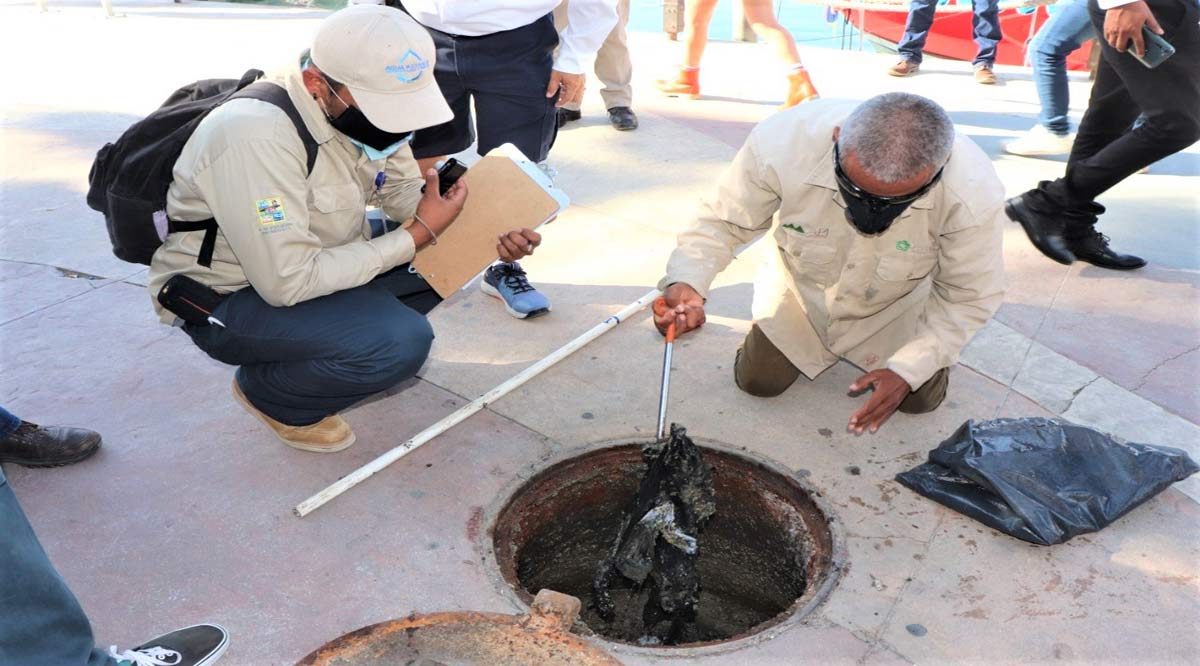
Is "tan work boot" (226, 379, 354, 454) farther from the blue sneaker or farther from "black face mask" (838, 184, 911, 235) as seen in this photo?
"black face mask" (838, 184, 911, 235)

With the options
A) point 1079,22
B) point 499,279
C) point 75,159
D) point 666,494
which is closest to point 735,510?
point 666,494

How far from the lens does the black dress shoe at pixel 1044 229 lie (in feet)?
13.8

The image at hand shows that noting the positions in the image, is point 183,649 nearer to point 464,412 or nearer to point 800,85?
point 464,412

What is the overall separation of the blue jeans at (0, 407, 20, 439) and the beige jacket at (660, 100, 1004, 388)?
1.90m

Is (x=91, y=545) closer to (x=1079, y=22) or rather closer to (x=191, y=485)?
(x=191, y=485)

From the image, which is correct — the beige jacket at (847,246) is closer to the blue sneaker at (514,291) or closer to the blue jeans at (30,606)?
the blue sneaker at (514,291)

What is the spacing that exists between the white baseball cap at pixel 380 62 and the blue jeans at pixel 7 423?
53.2 inches

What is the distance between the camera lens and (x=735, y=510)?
305 centimetres

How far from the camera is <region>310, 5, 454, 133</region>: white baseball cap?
2475 millimetres

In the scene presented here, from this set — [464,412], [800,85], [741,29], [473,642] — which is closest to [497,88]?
[464,412]

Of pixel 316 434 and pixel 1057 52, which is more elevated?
pixel 1057 52

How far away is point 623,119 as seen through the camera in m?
5.71

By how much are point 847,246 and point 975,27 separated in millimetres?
4583

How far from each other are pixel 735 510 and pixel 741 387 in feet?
1.48
